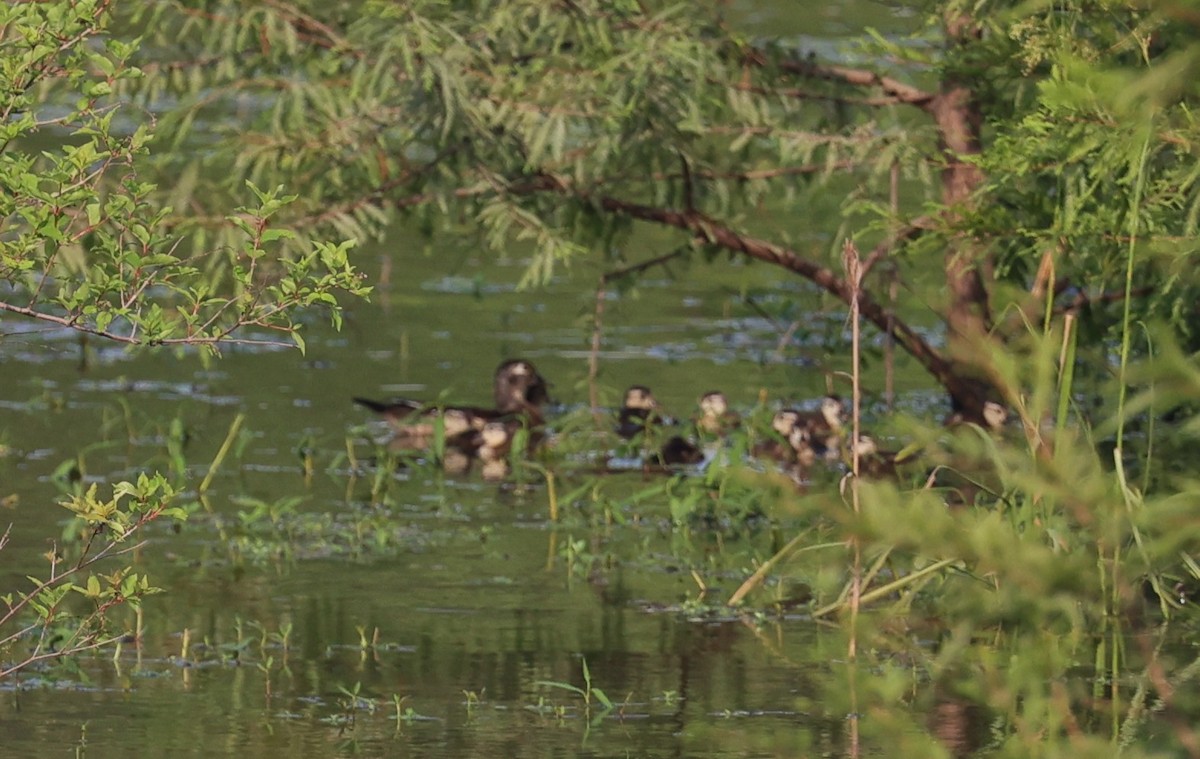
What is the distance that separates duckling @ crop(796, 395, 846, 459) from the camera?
1163 centimetres

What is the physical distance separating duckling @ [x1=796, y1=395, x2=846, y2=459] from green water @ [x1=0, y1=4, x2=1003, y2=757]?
0.45 metres

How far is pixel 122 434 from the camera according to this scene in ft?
38.5

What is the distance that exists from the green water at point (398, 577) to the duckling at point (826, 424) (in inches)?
A: 17.7


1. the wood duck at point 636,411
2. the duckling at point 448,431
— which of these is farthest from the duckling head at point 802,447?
the duckling at point 448,431

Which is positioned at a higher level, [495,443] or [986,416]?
[986,416]

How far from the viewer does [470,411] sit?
12.1 m

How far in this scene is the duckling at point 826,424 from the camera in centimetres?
1163

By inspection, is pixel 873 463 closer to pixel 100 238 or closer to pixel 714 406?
pixel 714 406

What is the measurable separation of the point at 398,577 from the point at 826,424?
11.6 feet

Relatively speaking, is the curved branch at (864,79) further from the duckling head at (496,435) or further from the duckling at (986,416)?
the duckling head at (496,435)

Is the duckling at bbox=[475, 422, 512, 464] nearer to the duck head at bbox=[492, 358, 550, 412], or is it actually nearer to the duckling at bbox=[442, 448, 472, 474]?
the duckling at bbox=[442, 448, 472, 474]

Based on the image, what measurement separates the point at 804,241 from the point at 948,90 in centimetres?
539

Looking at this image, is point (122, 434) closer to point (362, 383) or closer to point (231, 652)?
point (362, 383)

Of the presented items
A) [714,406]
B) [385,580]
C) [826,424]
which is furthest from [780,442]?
[385,580]
